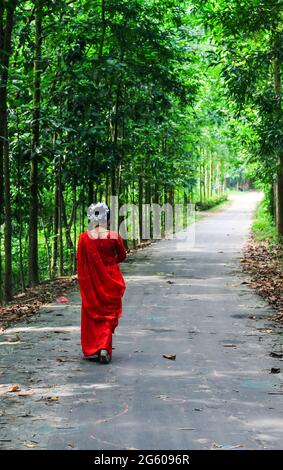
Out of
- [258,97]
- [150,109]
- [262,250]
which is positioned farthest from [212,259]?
[258,97]

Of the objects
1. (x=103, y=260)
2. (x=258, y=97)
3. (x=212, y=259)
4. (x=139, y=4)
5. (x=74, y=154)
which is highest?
(x=139, y=4)

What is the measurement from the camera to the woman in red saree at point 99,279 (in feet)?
26.9

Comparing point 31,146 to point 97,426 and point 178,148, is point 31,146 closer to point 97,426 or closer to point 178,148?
point 97,426

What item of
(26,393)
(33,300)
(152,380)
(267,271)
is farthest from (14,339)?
(267,271)

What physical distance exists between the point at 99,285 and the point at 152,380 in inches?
66.4

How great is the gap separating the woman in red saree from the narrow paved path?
0.43m

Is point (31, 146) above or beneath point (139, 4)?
beneath

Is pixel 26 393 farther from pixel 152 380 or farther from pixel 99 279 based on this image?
pixel 99 279

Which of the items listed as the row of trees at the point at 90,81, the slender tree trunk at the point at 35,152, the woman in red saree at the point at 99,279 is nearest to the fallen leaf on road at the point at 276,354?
the woman in red saree at the point at 99,279

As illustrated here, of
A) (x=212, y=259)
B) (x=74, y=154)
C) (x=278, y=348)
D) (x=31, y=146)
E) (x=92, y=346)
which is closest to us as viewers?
(x=92, y=346)

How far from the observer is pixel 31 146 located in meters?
15.4

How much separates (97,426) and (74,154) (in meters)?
11.9

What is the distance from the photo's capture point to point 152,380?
23.1 feet
